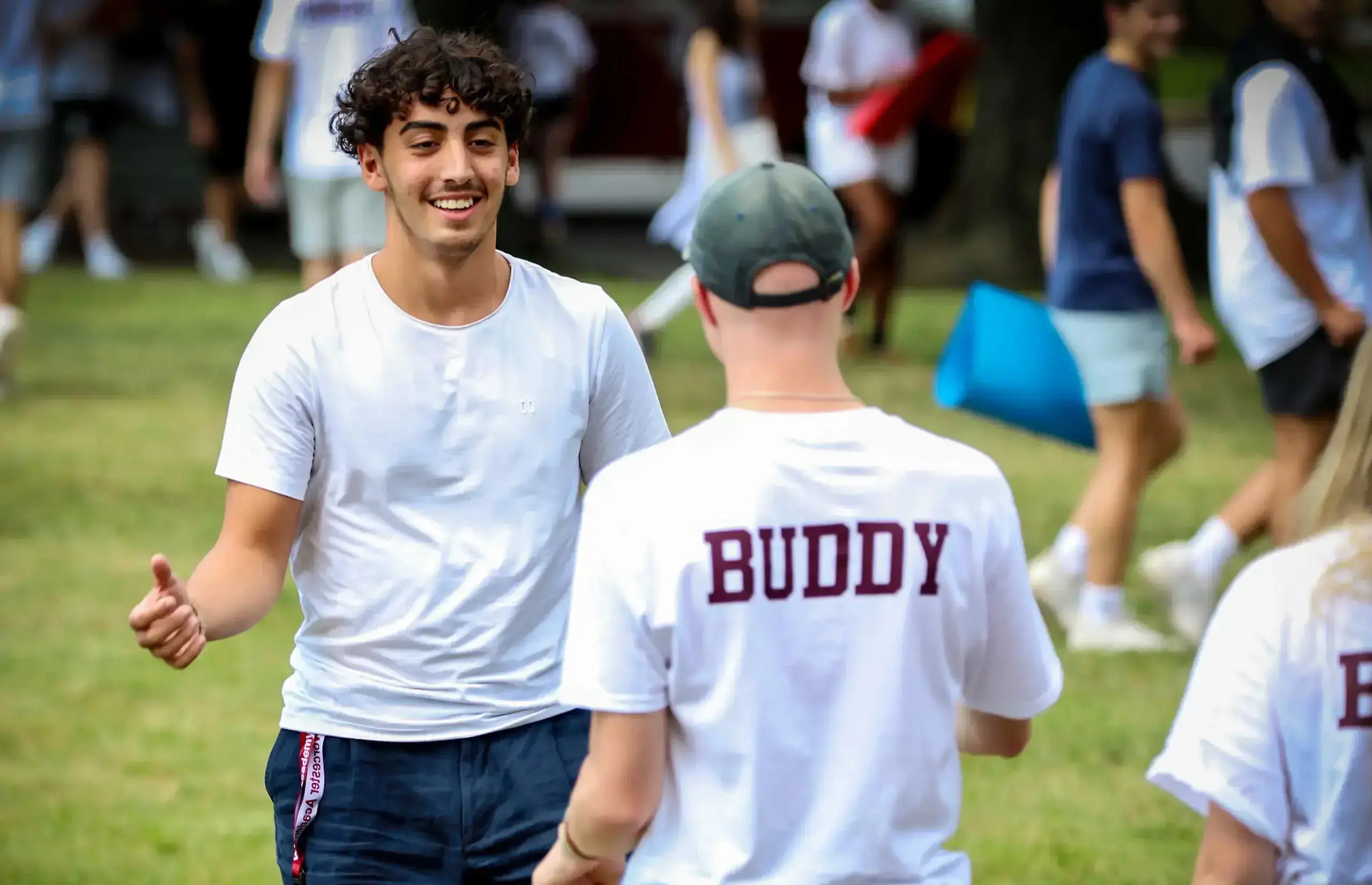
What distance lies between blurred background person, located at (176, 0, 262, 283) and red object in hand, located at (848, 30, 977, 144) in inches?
243

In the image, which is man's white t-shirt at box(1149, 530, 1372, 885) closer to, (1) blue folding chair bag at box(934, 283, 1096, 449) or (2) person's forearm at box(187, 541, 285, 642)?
(2) person's forearm at box(187, 541, 285, 642)

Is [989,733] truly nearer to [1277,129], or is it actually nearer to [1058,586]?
[1277,129]

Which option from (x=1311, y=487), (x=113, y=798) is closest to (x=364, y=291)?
(x=1311, y=487)

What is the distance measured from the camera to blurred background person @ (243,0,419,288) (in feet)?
31.0

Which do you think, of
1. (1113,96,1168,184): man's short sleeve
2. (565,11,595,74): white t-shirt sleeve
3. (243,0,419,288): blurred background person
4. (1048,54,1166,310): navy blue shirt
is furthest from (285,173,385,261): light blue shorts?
(565,11,595,74): white t-shirt sleeve

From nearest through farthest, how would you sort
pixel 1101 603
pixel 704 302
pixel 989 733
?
pixel 704 302 < pixel 989 733 < pixel 1101 603

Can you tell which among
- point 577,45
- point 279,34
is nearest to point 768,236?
point 279,34

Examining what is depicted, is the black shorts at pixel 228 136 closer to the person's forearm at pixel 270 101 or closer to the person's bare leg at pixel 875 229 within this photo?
the person's bare leg at pixel 875 229

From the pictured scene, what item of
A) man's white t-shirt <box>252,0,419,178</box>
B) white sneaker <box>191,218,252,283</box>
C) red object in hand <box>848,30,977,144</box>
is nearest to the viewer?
man's white t-shirt <box>252,0,419,178</box>

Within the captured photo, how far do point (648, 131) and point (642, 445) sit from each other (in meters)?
18.9

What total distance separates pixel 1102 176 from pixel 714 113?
5.04 meters

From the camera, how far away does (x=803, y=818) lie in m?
2.59

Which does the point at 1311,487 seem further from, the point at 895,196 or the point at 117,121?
the point at 117,121

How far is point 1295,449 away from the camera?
6578 mm
